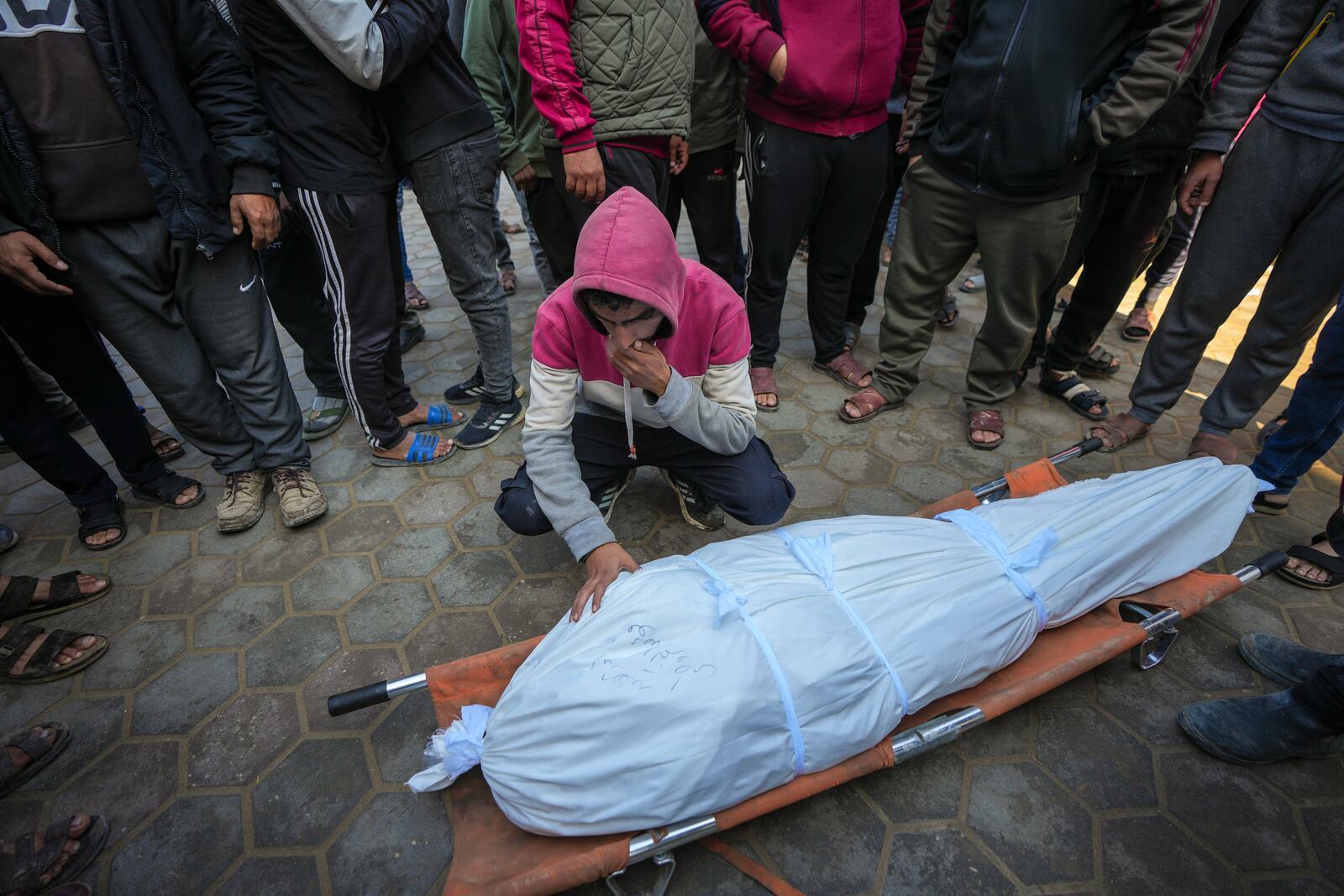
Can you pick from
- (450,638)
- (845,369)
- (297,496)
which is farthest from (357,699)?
(845,369)

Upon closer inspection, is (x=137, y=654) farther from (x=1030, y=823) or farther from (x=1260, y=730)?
(x=1260, y=730)

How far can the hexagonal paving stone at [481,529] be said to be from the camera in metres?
2.66

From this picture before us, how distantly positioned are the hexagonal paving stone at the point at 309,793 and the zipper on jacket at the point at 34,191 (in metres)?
1.92

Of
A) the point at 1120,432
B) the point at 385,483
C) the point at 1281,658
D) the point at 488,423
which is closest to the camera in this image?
A: the point at 1281,658

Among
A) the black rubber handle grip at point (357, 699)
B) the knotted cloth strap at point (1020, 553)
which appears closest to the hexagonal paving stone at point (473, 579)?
the black rubber handle grip at point (357, 699)

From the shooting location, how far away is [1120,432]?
3162 mm

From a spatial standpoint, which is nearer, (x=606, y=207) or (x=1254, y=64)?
(x=606, y=207)

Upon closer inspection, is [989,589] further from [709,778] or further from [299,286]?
[299,286]

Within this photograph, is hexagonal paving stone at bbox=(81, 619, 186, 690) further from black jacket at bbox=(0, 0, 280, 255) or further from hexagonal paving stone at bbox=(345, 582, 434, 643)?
black jacket at bbox=(0, 0, 280, 255)

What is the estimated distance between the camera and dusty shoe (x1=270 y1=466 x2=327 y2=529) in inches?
107

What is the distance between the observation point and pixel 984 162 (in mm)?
2627

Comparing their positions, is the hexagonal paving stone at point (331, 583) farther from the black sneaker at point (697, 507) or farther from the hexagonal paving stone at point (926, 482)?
the hexagonal paving stone at point (926, 482)

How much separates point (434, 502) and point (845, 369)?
2.39m

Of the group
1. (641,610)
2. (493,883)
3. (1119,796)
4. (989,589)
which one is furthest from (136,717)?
(1119,796)
